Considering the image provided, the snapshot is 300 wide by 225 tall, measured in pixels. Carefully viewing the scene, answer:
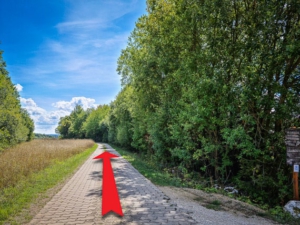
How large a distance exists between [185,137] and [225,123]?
2503mm

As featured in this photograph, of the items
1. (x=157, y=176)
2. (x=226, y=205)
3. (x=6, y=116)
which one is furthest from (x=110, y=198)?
(x=6, y=116)

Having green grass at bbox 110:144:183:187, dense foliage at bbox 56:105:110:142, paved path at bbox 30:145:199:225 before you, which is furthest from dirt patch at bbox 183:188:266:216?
dense foliage at bbox 56:105:110:142

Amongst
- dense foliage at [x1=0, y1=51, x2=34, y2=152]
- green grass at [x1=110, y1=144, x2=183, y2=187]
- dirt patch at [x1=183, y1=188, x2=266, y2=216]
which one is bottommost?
green grass at [x1=110, y1=144, x2=183, y2=187]

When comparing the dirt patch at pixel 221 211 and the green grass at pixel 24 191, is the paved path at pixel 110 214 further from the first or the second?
the green grass at pixel 24 191

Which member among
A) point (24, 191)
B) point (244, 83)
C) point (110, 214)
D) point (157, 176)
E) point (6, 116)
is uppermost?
point (244, 83)

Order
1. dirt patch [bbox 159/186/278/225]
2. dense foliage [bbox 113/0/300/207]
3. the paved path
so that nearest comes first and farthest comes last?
the paved path < dirt patch [bbox 159/186/278/225] < dense foliage [bbox 113/0/300/207]

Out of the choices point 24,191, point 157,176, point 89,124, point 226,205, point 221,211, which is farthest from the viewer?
point 89,124

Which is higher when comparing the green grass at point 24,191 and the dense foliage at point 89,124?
the dense foliage at point 89,124

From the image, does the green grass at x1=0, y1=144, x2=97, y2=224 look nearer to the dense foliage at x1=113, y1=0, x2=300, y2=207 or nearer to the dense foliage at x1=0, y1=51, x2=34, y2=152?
the dense foliage at x1=113, y1=0, x2=300, y2=207

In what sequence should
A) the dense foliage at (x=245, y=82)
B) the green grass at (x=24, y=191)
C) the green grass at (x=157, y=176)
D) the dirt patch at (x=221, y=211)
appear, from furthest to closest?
the green grass at (x=157, y=176) → the dense foliage at (x=245, y=82) → the green grass at (x=24, y=191) → the dirt patch at (x=221, y=211)

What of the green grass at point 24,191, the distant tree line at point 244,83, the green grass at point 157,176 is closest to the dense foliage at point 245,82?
the distant tree line at point 244,83

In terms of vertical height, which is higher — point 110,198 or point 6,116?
point 6,116

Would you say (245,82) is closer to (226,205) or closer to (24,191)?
(226,205)

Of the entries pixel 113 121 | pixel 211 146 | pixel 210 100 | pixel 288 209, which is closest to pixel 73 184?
pixel 211 146
